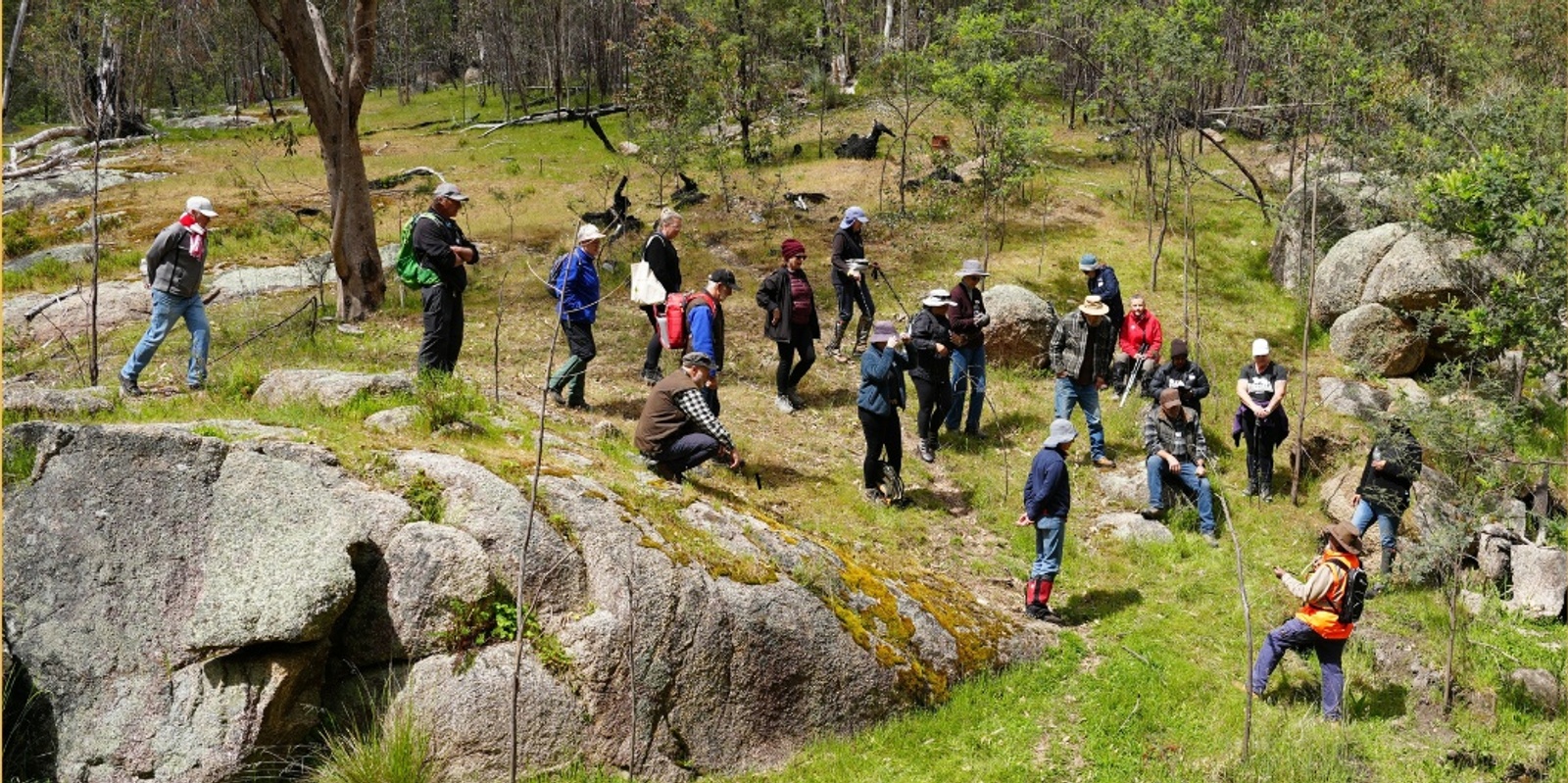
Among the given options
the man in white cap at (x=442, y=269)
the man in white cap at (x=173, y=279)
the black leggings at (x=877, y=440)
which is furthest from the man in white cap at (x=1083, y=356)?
the man in white cap at (x=173, y=279)

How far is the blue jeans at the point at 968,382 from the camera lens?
12289mm

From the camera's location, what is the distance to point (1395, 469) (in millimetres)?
9484

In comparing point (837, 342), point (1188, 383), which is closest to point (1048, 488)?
point (1188, 383)

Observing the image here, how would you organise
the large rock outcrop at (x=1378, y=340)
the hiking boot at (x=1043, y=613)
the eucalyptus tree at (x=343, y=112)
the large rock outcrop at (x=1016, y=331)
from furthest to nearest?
the large rock outcrop at (x=1378, y=340), the large rock outcrop at (x=1016, y=331), the eucalyptus tree at (x=343, y=112), the hiking boot at (x=1043, y=613)

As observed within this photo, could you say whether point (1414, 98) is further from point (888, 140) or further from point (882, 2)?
point (882, 2)

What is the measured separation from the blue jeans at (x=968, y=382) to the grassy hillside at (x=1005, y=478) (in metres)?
0.40

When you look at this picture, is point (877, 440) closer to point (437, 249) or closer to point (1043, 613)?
point (1043, 613)

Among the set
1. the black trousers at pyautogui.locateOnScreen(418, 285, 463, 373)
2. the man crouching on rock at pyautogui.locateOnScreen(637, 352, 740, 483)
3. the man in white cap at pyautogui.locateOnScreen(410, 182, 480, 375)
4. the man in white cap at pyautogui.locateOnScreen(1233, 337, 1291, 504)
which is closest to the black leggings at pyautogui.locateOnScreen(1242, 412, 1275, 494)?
the man in white cap at pyautogui.locateOnScreen(1233, 337, 1291, 504)

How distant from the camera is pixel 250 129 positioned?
41500 mm

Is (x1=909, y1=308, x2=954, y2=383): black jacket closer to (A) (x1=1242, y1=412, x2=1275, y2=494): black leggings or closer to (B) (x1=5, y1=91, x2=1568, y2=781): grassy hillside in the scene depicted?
(B) (x1=5, y1=91, x2=1568, y2=781): grassy hillside

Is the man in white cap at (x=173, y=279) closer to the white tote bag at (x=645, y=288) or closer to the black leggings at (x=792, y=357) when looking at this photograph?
the white tote bag at (x=645, y=288)

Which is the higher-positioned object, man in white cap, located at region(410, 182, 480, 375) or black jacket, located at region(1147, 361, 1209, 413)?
man in white cap, located at region(410, 182, 480, 375)

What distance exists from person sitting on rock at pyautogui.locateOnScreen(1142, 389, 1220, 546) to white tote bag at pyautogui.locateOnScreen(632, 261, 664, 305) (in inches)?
219

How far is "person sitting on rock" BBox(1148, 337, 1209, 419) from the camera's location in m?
11.6
